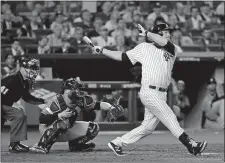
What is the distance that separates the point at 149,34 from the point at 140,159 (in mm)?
1562

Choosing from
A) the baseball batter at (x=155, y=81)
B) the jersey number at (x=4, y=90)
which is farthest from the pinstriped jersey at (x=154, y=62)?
the jersey number at (x=4, y=90)

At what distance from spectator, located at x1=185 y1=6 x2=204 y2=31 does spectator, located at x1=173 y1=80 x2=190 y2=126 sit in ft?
9.13

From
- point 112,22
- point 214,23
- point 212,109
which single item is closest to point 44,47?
point 112,22

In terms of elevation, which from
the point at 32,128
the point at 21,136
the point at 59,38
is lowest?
the point at 32,128

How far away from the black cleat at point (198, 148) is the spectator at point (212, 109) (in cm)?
575

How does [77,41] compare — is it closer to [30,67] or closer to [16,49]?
[16,49]

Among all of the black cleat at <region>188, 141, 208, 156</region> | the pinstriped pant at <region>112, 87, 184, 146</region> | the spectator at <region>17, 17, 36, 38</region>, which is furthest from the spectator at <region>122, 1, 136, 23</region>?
the black cleat at <region>188, 141, 208, 156</region>

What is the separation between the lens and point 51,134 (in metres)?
8.63

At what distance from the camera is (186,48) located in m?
15.1

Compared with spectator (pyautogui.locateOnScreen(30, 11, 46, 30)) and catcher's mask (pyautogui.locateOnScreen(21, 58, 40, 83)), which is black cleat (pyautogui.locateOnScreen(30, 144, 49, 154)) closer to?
catcher's mask (pyautogui.locateOnScreen(21, 58, 40, 83))

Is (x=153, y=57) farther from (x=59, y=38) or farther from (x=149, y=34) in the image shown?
(x=59, y=38)

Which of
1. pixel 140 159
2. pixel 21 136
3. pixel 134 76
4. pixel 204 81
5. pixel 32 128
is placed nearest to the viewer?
pixel 140 159

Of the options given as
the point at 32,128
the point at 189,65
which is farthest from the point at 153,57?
the point at 189,65

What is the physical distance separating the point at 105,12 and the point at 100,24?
1127 millimetres
